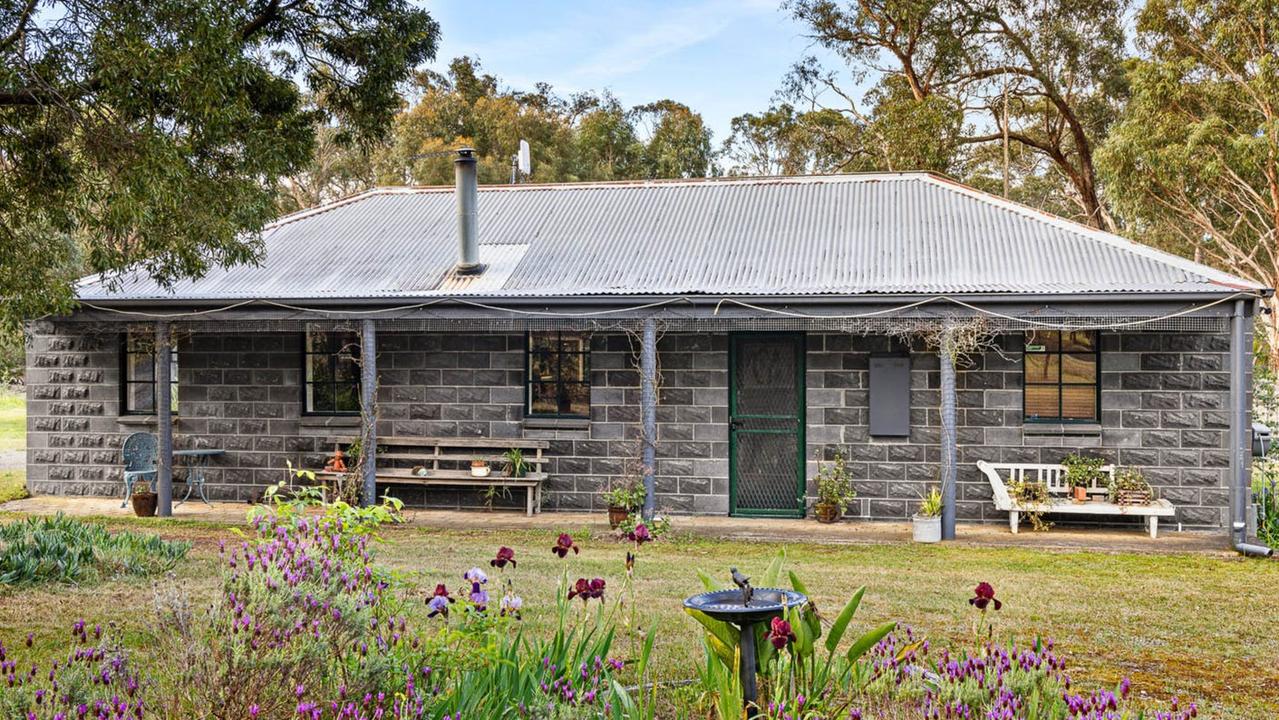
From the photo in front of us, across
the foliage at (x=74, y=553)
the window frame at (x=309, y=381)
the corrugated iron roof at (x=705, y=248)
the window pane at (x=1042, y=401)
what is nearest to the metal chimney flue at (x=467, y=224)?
the corrugated iron roof at (x=705, y=248)

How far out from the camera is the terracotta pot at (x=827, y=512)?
1305 cm

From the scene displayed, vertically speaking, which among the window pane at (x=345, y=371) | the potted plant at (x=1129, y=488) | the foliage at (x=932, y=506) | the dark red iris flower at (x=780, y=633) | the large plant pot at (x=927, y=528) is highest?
the window pane at (x=345, y=371)

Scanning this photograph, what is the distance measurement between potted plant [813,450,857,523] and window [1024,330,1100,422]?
7.31ft

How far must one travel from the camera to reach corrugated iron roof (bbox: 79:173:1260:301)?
12.3m

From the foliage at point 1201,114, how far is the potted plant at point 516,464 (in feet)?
53.7

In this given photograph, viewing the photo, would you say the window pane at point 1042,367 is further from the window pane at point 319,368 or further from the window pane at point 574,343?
the window pane at point 319,368

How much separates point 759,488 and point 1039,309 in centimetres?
401

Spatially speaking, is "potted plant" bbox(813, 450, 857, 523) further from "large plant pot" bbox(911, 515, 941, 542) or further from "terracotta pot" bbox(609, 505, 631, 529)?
"terracotta pot" bbox(609, 505, 631, 529)

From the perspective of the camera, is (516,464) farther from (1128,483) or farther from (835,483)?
(1128,483)

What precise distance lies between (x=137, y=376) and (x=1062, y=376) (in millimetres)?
12173

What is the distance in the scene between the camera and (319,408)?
14789 mm

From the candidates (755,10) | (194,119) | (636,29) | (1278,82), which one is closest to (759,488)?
(194,119)

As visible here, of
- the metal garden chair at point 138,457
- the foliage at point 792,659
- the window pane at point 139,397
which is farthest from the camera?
the window pane at point 139,397

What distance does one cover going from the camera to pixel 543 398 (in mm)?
14180
